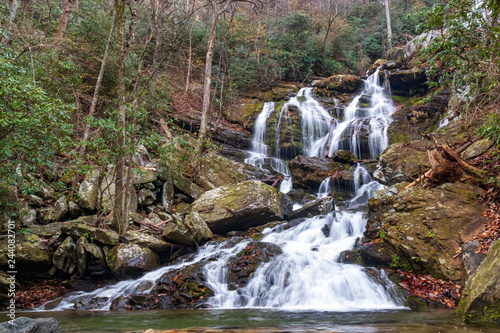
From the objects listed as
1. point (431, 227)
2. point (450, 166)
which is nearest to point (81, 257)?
point (431, 227)

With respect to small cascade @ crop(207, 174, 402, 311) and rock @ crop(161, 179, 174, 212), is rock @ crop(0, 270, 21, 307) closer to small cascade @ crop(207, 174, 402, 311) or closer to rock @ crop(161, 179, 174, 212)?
small cascade @ crop(207, 174, 402, 311)

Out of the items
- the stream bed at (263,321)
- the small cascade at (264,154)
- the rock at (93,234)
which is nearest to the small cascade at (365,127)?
the small cascade at (264,154)

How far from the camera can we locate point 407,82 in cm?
1970

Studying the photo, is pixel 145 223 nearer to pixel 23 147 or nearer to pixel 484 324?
pixel 23 147

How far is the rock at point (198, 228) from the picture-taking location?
28.7 ft

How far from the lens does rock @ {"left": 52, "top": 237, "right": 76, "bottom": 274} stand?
23.3ft

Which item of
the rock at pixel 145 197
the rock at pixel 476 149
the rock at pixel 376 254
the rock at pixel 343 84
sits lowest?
the rock at pixel 376 254

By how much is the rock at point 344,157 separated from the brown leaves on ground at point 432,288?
362 inches

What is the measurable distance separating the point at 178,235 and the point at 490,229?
7.19 meters

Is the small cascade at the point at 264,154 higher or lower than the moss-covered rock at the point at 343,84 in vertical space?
lower

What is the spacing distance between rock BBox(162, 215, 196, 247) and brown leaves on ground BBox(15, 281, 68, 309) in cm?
268

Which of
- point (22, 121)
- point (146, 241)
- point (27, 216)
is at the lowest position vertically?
point (146, 241)

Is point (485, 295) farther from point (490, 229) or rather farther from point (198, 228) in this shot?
point (198, 228)

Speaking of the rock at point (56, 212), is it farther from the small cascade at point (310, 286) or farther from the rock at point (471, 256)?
the rock at point (471, 256)
